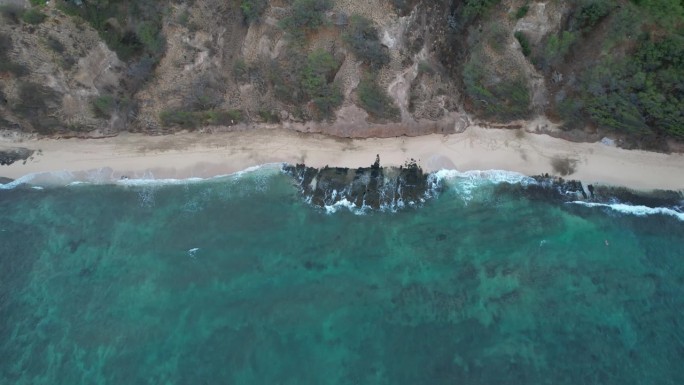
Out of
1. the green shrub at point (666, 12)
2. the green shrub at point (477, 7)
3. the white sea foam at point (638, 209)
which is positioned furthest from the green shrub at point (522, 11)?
the white sea foam at point (638, 209)

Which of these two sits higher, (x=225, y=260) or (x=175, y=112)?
(x=175, y=112)

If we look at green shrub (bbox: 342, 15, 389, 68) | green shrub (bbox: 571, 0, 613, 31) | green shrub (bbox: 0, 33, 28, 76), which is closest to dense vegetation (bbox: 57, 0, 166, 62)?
green shrub (bbox: 0, 33, 28, 76)

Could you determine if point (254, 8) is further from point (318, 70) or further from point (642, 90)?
point (642, 90)

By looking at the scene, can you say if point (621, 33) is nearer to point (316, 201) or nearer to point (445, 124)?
point (445, 124)

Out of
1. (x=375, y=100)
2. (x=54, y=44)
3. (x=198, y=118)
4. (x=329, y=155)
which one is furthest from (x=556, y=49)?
(x=54, y=44)

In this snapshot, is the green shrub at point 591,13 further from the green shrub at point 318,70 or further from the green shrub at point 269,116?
the green shrub at point 269,116

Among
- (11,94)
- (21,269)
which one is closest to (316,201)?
(21,269)

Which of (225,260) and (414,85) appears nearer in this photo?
(225,260)
